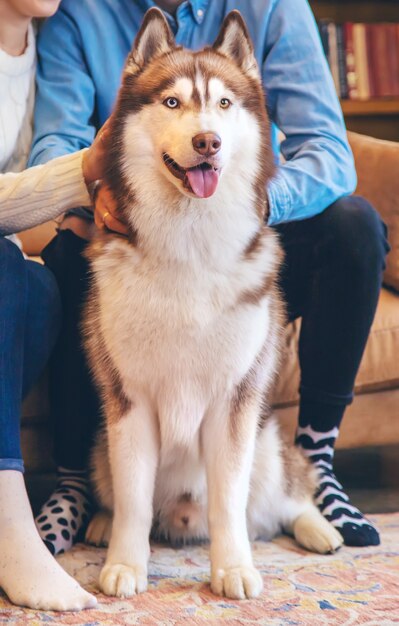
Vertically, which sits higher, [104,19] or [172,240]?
[104,19]

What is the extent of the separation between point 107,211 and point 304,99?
0.54 metres

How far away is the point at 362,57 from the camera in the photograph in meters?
3.20

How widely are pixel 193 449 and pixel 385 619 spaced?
425 mm

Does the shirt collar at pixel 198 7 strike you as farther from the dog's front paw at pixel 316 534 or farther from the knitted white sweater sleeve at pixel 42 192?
the dog's front paw at pixel 316 534

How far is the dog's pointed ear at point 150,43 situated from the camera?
1.36m

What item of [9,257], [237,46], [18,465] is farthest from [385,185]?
[18,465]

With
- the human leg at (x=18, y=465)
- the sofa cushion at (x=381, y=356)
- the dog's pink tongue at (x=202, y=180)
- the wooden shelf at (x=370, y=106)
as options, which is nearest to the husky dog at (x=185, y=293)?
the dog's pink tongue at (x=202, y=180)

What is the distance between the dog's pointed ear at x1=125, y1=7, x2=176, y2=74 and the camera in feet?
4.48

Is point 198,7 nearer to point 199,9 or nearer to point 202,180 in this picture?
point 199,9

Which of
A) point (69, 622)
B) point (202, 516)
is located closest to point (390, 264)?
point (202, 516)

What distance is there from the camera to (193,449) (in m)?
1.46

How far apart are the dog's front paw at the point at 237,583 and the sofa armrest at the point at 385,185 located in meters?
1.05

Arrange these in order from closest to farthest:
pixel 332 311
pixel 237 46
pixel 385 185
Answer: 1. pixel 237 46
2. pixel 332 311
3. pixel 385 185

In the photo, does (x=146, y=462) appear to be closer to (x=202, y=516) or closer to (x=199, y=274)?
(x=202, y=516)
